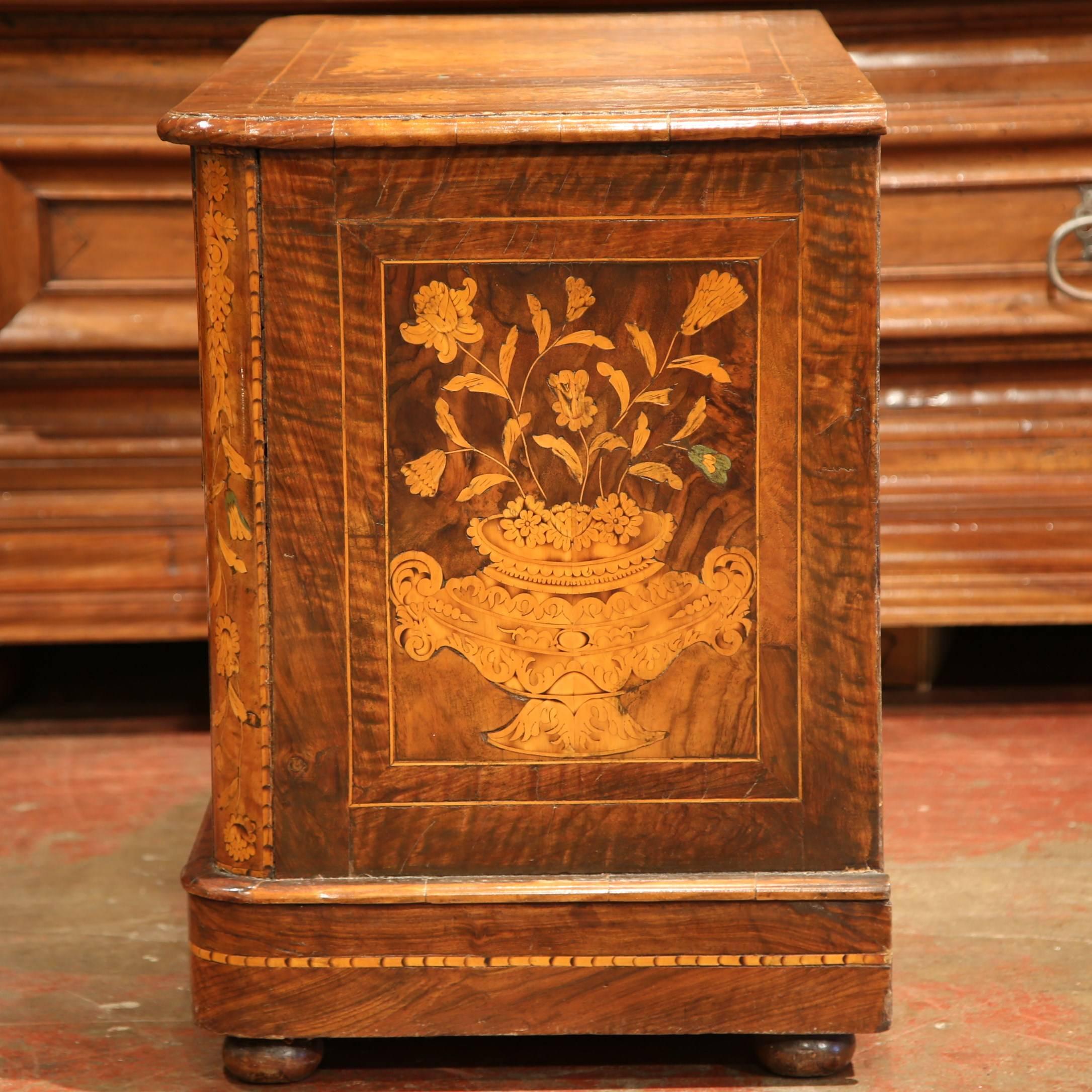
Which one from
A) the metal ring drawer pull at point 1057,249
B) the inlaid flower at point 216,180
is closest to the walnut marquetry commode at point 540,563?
the inlaid flower at point 216,180

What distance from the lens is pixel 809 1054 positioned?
4.25ft

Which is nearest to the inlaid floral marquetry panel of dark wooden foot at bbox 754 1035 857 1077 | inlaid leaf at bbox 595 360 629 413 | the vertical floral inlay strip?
inlaid leaf at bbox 595 360 629 413

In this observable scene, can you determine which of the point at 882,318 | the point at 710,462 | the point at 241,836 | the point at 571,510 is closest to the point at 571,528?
the point at 571,510

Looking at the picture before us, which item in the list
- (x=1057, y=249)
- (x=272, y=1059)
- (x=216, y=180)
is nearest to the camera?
(x=216, y=180)

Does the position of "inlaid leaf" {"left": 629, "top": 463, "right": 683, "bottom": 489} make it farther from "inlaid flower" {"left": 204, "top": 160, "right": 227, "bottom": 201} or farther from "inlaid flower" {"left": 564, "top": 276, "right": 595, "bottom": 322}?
"inlaid flower" {"left": 204, "top": 160, "right": 227, "bottom": 201}

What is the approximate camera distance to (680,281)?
1223 mm

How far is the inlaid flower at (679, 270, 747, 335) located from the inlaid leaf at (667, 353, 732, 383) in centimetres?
2

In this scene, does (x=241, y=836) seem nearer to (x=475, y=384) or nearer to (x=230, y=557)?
(x=230, y=557)

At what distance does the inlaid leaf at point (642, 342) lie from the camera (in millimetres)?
1229

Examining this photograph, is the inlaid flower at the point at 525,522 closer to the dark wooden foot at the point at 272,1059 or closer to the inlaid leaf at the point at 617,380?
the inlaid leaf at the point at 617,380

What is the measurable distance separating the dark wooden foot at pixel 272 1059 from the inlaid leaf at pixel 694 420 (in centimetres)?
58

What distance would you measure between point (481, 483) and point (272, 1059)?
1.65 feet

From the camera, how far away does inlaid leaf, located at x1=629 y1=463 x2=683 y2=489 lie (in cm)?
125

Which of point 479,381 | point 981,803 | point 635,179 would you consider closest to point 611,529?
point 479,381
